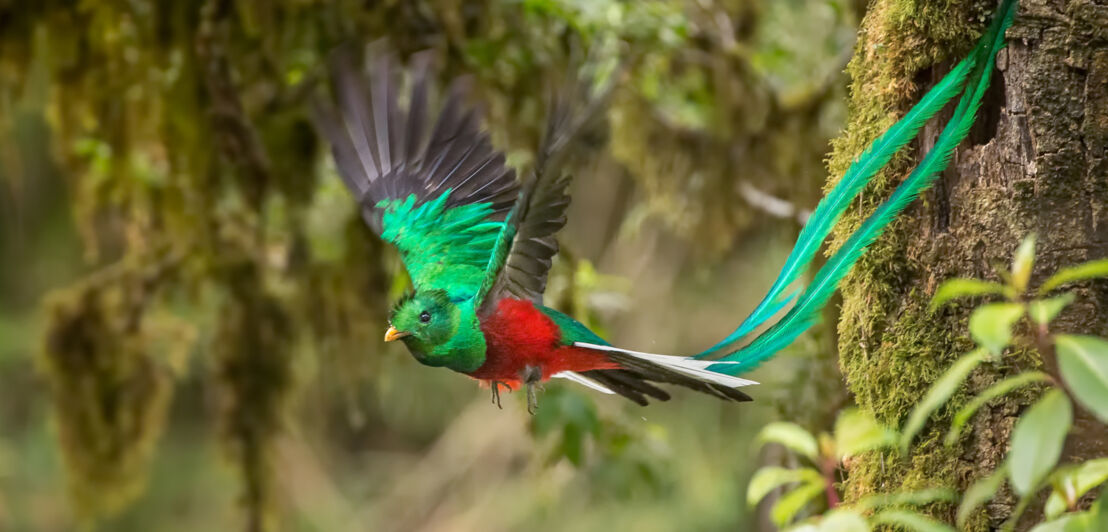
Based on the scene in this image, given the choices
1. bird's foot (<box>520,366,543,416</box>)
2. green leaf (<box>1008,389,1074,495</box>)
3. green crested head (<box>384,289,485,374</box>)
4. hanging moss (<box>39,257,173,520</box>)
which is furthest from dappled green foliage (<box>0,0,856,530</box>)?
green leaf (<box>1008,389,1074,495</box>)

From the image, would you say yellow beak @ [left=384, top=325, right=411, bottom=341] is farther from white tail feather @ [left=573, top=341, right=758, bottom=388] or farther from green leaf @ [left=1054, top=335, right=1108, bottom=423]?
green leaf @ [left=1054, top=335, right=1108, bottom=423]

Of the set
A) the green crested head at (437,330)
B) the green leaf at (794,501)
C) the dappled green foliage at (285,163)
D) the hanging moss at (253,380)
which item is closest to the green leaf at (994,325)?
the green leaf at (794,501)

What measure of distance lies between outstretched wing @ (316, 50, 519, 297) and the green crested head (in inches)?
12.6

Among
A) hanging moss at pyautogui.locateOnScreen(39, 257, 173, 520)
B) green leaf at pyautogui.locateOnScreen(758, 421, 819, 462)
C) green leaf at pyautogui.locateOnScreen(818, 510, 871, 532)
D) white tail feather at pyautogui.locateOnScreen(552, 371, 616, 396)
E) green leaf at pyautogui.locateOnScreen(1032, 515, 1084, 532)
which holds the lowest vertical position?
hanging moss at pyautogui.locateOnScreen(39, 257, 173, 520)

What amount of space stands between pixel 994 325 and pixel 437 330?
1778 millimetres

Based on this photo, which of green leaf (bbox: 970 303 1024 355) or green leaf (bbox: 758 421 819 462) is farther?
green leaf (bbox: 758 421 819 462)

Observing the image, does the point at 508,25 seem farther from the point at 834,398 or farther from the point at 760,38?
the point at 834,398

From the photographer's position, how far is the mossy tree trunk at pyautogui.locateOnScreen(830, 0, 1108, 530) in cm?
174

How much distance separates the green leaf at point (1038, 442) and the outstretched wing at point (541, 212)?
3.56 ft

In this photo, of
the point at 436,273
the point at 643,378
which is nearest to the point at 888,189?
the point at 643,378

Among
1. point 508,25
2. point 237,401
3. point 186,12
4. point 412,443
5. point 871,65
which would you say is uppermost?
point 871,65

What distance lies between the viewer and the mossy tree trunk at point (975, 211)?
1742mm

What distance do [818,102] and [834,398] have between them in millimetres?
1522

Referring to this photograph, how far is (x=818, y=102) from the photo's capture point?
4.35 m
